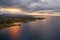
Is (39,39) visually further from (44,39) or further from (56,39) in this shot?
(56,39)

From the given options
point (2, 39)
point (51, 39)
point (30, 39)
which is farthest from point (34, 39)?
point (2, 39)

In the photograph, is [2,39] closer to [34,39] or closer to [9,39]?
[9,39]

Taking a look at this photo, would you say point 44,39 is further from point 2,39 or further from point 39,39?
point 2,39

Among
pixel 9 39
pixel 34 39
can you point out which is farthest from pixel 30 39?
pixel 9 39

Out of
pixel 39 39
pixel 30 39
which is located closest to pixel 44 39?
pixel 39 39

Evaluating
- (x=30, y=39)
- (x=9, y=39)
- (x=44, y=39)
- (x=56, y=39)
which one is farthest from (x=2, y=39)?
(x=56, y=39)

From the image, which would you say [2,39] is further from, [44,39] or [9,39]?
[44,39]
